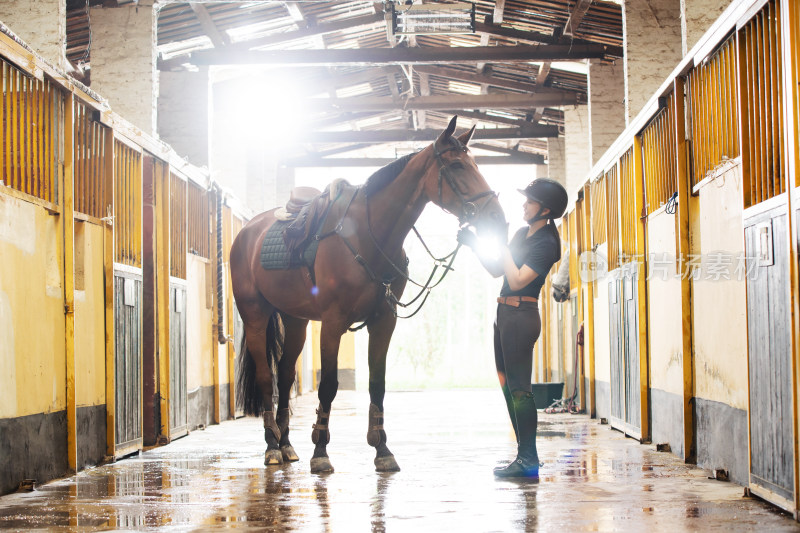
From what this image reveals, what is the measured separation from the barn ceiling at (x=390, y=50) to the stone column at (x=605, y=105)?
22cm

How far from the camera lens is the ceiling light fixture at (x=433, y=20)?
10.4 m

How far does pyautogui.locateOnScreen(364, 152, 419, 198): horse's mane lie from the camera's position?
5.21m

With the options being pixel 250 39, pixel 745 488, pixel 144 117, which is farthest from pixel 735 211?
pixel 250 39

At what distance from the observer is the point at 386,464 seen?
5.08 m

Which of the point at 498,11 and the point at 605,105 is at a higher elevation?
the point at 498,11

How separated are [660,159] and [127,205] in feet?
12.8

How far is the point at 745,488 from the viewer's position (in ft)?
13.3

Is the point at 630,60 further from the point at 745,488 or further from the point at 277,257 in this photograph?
the point at 745,488

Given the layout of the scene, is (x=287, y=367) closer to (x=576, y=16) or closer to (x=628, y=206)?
(x=628, y=206)

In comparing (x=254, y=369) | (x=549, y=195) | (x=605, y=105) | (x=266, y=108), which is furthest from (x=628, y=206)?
(x=266, y=108)

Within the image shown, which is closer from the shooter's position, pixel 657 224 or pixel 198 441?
pixel 657 224

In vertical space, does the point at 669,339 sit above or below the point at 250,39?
below

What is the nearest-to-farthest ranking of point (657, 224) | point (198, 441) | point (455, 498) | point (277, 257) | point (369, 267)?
A: point (455, 498) < point (369, 267) < point (277, 257) < point (657, 224) < point (198, 441)

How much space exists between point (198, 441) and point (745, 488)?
183 inches
